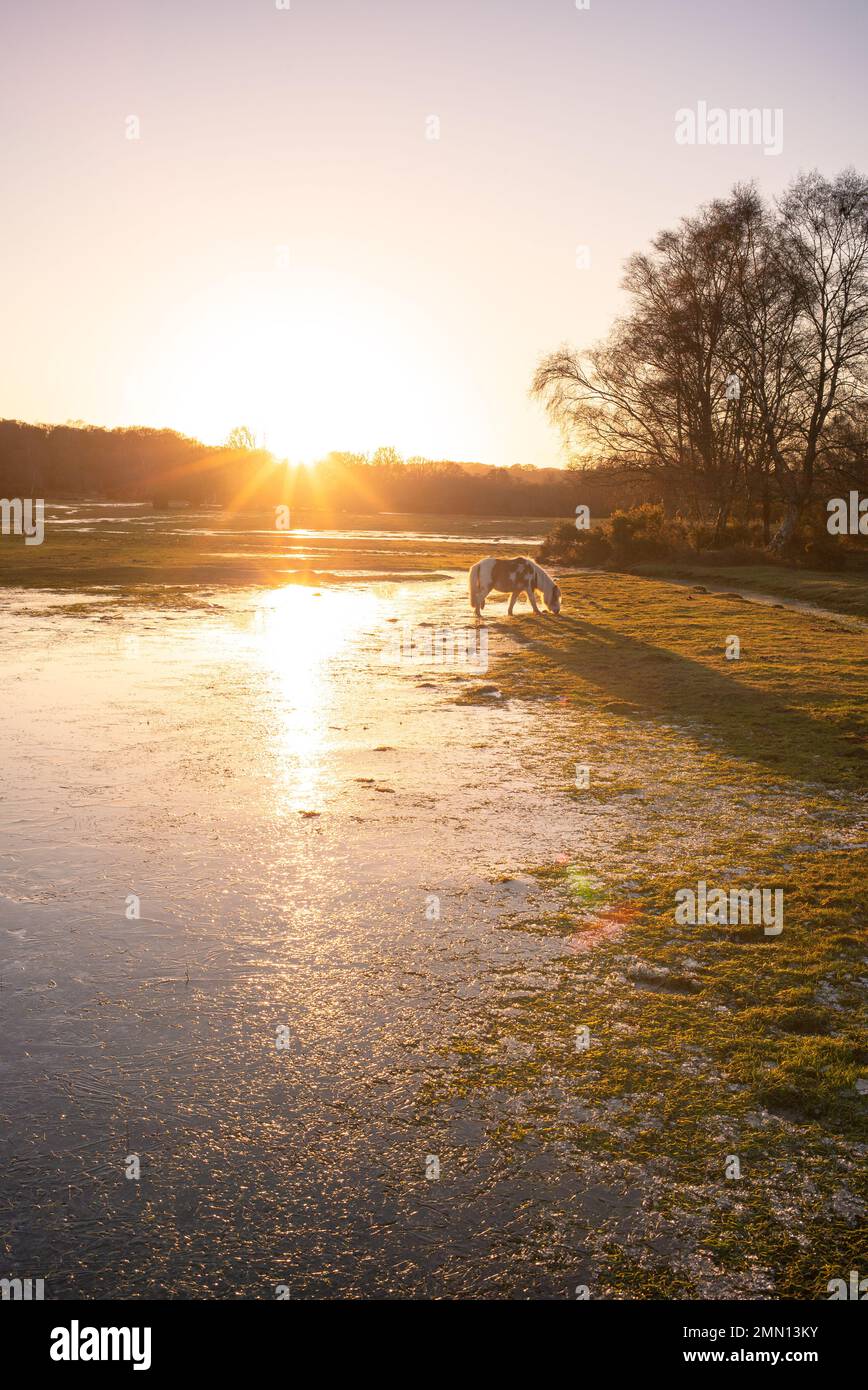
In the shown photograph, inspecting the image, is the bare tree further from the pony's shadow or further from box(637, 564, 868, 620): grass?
the pony's shadow

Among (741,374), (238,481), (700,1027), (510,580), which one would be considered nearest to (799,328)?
(741,374)

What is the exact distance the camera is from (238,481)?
348 ft

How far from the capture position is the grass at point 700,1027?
10.5ft

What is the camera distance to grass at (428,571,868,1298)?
320cm

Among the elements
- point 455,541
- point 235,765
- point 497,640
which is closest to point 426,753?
point 235,765

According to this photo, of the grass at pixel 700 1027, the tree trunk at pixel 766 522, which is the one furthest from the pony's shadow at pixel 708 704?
the tree trunk at pixel 766 522

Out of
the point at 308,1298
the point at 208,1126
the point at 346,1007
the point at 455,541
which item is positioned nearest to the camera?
the point at 308,1298

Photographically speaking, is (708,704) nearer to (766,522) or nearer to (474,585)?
(474,585)

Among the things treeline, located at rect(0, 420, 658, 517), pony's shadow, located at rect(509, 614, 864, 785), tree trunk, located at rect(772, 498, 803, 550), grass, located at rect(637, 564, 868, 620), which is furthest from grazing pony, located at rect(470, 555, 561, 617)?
treeline, located at rect(0, 420, 658, 517)

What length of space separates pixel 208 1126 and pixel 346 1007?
1.04 metres

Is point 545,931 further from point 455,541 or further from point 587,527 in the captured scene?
point 455,541

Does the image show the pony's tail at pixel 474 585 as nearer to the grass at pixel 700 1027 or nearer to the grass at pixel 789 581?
the grass at pixel 789 581

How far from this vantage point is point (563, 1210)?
3.30 m

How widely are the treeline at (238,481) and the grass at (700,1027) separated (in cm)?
7749
